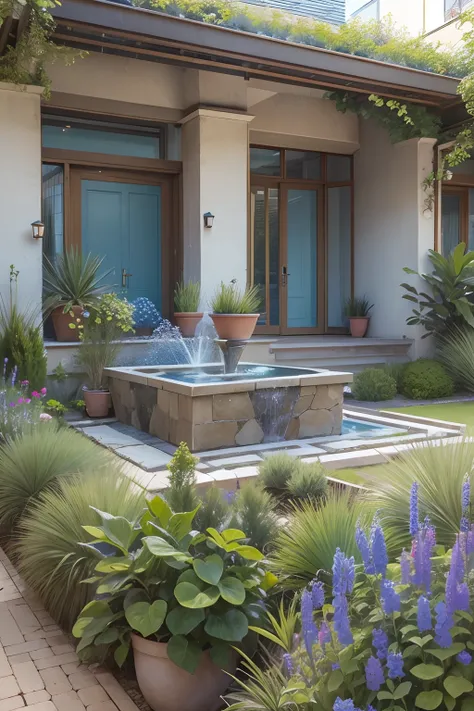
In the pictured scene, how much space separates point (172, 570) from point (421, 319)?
7928mm

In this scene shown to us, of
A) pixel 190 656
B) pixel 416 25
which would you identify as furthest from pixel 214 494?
pixel 416 25

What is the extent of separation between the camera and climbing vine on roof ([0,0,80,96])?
20.9ft

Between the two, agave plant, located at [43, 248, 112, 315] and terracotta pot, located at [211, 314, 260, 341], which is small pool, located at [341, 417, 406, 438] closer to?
terracotta pot, located at [211, 314, 260, 341]

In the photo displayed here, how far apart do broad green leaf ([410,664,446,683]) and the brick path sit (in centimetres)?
102

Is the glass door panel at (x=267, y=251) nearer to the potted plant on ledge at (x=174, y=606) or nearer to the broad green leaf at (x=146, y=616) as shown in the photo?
the potted plant on ledge at (x=174, y=606)

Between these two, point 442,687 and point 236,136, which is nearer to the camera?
point 442,687

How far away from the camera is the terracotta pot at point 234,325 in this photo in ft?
21.2

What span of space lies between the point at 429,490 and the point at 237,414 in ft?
9.02

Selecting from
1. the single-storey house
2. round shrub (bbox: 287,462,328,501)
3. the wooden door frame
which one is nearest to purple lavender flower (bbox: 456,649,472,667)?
round shrub (bbox: 287,462,328,501)

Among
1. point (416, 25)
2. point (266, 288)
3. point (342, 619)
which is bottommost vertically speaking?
point (342, 619)

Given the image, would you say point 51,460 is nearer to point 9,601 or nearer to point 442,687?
point 9,601

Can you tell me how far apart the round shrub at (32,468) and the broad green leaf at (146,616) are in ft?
4.44

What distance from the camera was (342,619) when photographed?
151 centimetres

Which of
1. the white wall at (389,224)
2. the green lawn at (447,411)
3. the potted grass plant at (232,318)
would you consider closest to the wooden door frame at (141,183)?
the potted grass plant at (232,318)
